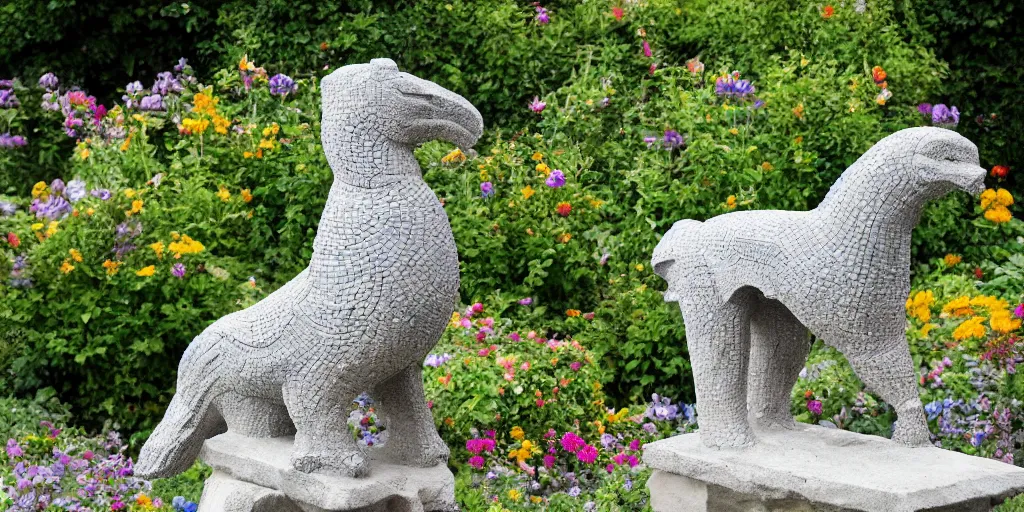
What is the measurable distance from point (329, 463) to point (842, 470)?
1452 millimetres

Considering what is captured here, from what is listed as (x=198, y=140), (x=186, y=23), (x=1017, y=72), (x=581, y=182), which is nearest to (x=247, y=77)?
(x=198, y=140)

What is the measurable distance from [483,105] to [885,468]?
4.48 meters

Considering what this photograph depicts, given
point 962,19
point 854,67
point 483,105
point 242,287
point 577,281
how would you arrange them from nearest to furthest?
point 242,287
point 577,281
point 854,67
point 962,19
point 483,105

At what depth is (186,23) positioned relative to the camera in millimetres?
8148

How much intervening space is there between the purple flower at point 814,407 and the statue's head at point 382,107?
2.09m

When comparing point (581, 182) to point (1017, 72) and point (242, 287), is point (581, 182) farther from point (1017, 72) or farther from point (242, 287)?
point (1017, 72)

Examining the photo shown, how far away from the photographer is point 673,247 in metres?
4.11

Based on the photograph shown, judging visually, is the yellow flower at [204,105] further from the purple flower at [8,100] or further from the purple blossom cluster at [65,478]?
the purple blossom cluster at [65,478]

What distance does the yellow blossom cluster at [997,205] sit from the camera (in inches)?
228

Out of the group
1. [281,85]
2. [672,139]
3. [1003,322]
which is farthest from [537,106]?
[1003,322]

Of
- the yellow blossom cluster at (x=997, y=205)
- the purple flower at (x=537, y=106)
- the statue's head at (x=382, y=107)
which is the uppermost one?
the statue's head at (x=382, y=107)

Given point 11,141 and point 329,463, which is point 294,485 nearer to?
point 329,463

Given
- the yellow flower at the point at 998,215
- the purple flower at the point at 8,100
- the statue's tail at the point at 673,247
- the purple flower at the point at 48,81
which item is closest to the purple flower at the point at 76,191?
the purple flower at the point at 48,81

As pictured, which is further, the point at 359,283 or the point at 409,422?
the point at 409,422
